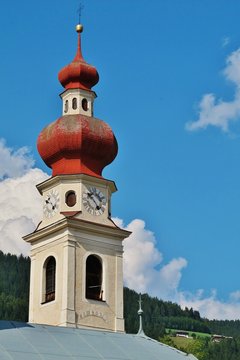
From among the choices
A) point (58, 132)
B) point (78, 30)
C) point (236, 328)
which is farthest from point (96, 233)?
point (236, 328)

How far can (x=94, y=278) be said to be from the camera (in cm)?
4278

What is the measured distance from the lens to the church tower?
41.6 metres

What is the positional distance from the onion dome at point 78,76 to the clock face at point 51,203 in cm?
563

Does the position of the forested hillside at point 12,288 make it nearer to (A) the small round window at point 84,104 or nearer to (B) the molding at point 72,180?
(B) the molding at point 72,180

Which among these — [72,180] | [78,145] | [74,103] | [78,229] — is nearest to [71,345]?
[78,229]

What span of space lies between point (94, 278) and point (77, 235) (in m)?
2.16

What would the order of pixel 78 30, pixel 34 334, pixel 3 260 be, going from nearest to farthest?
1. pixel 34 334
2. pixel 78 30
3. pixel 3 260

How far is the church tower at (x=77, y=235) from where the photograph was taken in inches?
1638

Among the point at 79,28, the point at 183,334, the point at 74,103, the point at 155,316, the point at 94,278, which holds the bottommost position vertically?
the point at 94,278

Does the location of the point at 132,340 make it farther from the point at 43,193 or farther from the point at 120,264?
the point at 43,193

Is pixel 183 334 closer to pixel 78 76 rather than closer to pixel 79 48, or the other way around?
pixel 79 48

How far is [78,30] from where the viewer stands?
161ft

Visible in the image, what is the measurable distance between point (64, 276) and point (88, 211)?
3.55 m

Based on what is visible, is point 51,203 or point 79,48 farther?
point 79,48
